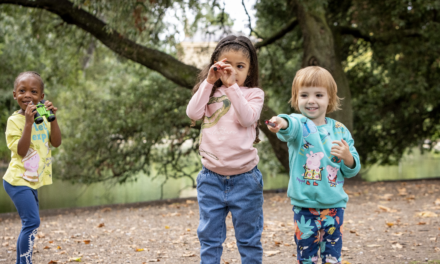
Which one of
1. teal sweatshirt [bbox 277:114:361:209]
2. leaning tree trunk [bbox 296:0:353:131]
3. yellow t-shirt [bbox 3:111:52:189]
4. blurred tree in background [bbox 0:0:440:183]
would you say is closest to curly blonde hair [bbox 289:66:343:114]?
teal sweatshirt [bbox 277:114:361:209]

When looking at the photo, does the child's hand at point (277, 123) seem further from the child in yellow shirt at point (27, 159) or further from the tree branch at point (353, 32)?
the tree branch at point (353, 32)

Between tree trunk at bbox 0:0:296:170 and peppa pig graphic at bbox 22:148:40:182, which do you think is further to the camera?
tree trunk at bbox 0:0:296:170

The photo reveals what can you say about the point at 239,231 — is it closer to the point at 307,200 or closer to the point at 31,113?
the point at 307,200

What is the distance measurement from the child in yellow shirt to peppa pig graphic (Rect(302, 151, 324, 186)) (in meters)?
2.06

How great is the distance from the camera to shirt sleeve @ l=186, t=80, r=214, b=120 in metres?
2.57

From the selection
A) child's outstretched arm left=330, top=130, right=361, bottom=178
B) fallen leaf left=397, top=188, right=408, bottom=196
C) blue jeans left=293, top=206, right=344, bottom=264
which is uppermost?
child's outstretched arm left=330, top=130, right=361, bottom=178

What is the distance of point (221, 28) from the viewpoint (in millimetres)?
9328

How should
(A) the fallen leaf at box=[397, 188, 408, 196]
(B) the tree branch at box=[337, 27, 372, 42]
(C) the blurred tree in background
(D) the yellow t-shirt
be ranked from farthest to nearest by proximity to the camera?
(B) the tree branch at box=[337, 27, 372, 42] < (C) the blurred tree in background < (A) the fallen leaf at box=[397, 188, 408, 196] < (D) the yellow t-shirt

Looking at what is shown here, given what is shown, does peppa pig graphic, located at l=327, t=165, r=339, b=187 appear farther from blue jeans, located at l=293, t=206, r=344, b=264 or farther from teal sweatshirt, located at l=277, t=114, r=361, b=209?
blue jeans, located at l=293, t=206, r=344, b=264

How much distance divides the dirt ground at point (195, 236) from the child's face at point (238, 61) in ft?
6.62

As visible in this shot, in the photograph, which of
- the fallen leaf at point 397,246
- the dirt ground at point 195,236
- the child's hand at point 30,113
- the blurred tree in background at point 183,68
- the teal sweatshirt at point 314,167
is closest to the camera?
the teal sweatshirt at point 314,167

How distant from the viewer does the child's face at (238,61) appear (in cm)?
264

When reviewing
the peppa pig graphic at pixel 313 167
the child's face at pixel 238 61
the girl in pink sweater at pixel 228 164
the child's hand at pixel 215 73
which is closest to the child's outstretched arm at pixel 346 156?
the peppa pig graphic at pixel 313 167

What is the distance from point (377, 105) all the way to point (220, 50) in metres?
10.3
